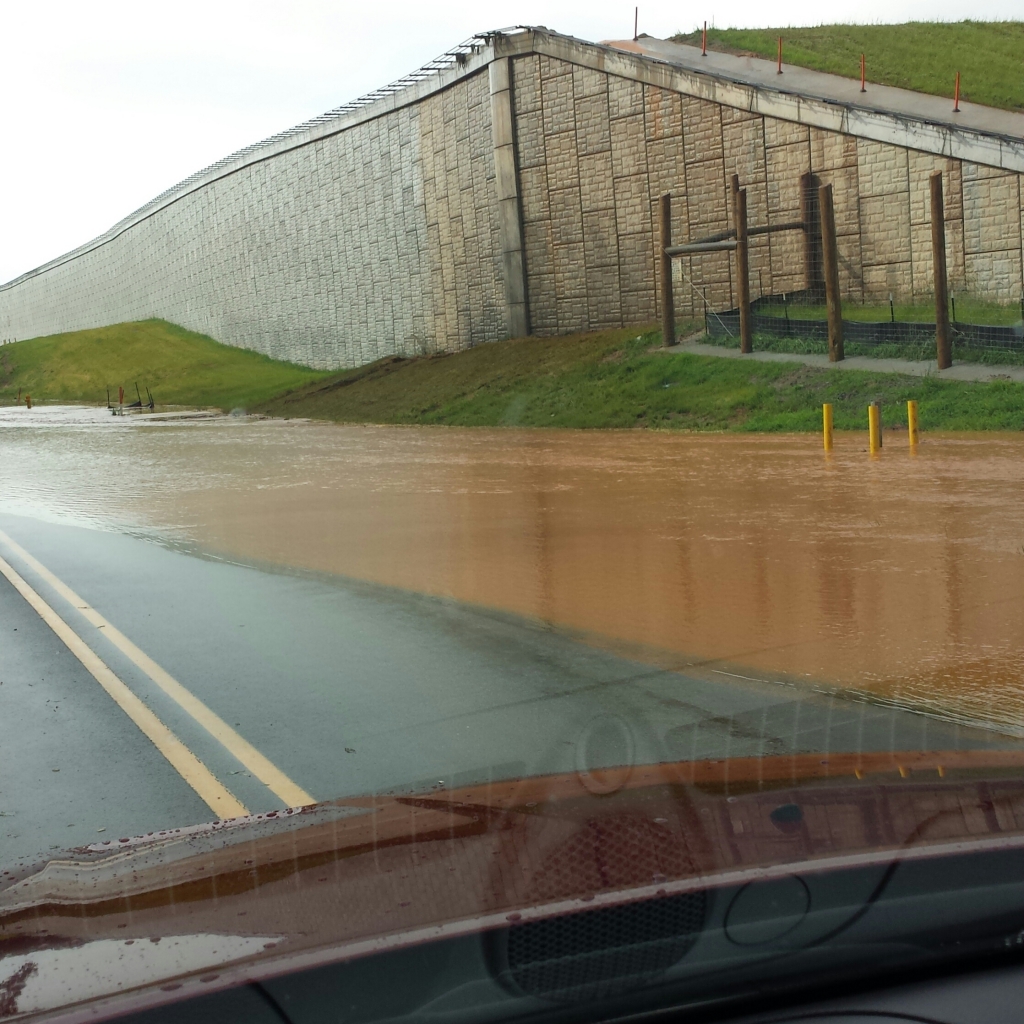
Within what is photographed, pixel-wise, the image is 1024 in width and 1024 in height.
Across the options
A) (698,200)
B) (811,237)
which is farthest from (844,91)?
(811,237)

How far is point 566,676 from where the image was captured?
25.0 feet

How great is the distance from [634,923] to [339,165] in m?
59.7

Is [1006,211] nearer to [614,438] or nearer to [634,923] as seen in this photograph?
[614,438]

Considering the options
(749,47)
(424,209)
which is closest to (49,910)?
(424,209)

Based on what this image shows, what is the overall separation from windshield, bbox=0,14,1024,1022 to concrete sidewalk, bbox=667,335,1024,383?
169 millimetres

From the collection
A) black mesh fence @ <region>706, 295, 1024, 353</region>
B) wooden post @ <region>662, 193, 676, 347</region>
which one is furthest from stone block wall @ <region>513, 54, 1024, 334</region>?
wooden post @ <region>662, 193, 676, 347</region>

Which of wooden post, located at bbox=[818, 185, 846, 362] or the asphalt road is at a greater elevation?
wooden post, located at bbox=[818, 185, 846, 362]

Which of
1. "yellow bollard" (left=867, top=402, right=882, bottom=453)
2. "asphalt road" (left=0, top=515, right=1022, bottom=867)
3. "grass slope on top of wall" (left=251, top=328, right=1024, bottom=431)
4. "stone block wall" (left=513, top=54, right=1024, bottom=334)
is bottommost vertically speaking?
"asphalt road" (left=0, top=515, right=1022, bottom=867)

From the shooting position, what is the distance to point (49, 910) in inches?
107

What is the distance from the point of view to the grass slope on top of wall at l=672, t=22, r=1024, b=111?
45844mm

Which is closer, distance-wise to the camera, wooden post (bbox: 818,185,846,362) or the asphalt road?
the asphalt road

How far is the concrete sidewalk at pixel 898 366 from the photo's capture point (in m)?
26.4

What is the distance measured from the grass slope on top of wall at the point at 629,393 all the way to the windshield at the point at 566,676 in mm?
192

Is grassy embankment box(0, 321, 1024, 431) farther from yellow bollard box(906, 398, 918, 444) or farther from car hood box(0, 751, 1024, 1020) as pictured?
car hood box(0, 751, 1024, 1020)
